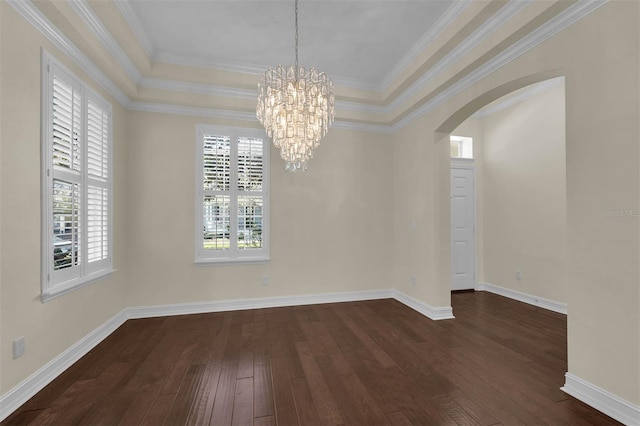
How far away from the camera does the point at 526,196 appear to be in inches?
177

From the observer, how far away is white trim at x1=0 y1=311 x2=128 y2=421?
1957 mm

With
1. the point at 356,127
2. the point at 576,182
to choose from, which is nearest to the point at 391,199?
the point at 356,127

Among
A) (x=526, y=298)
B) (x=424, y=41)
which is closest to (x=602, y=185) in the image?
(x=424, y=41)

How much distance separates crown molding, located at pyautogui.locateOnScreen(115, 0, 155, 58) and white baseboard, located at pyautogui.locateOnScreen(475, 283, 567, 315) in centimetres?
622

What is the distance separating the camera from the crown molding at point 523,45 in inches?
81.6

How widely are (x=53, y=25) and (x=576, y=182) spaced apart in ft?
14.3

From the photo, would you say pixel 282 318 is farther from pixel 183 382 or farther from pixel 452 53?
pixel 452 53

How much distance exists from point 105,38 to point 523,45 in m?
3.93

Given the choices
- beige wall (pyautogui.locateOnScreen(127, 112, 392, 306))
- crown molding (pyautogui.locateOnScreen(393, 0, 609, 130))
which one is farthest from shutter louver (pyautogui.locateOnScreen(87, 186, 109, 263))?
crown molding (pyautogui.locateOnScreen(393, 0, 609, 130))

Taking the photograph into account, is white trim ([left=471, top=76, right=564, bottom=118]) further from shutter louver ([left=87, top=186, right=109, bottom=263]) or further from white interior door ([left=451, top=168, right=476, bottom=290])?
shutter louver ([left=87, top=186, right=109, bottom=263])

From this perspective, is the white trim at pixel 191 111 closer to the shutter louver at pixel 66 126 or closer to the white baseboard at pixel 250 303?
the shutter louver at pixel 66 126

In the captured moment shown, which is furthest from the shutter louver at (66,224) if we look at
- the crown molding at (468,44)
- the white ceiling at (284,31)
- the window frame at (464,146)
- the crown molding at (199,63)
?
the window frame at (464,146)

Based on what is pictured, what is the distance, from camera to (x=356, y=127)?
4680mm

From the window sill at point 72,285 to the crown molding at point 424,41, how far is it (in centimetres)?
438
